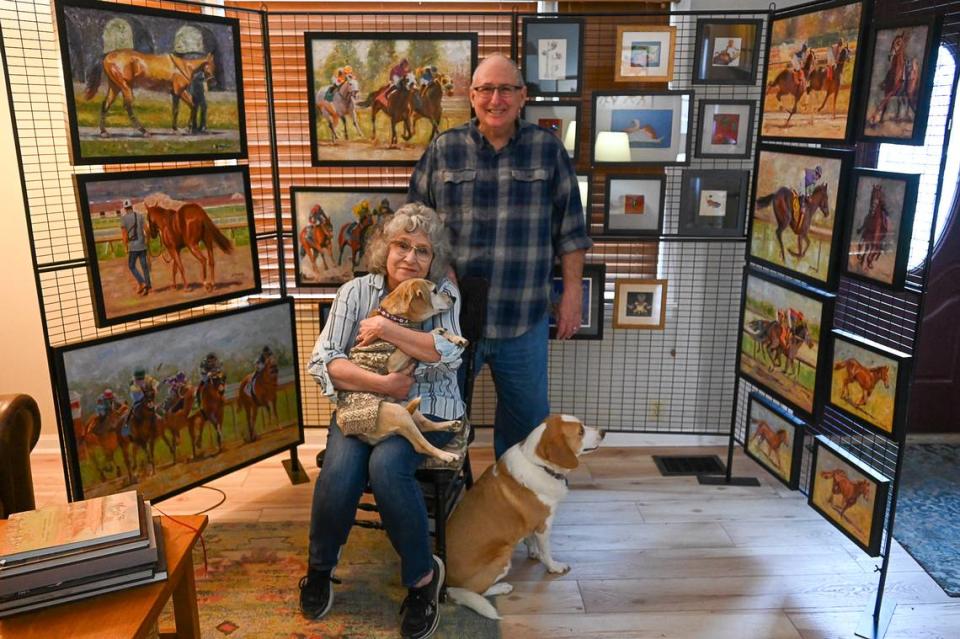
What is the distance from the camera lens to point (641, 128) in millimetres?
2848

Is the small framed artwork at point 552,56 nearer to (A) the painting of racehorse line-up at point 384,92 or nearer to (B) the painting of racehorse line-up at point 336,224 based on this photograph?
(A) the painting of racehorse line-up at point 384,92

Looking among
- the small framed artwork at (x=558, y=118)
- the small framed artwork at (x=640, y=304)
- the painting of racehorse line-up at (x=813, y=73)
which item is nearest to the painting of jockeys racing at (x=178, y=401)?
the small framed artwork at (x=558, y=118)

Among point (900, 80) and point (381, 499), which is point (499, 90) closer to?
point (900, 80)

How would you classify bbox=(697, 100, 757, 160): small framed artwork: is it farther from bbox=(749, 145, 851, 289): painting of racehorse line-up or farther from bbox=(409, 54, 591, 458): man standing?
bbox=(409, 54, 591, 458): man standing

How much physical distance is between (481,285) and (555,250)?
15.8 inches

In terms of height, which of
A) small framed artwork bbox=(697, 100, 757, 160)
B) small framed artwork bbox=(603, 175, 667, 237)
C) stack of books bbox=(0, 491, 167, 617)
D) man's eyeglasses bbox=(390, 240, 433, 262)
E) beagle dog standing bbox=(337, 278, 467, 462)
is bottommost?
stack of books bbox=(0, 491, 167, 617)

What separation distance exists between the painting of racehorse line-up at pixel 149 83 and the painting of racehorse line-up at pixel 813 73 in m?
1.87

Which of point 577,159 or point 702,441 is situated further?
point 702,441

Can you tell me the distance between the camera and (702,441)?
339cm

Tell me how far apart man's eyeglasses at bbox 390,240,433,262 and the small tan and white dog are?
644 millimetres

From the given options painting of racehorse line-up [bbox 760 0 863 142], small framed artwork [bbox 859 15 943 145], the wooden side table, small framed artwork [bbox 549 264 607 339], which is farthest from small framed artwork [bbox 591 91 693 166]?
the wooden side table

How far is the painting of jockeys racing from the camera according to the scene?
232cm

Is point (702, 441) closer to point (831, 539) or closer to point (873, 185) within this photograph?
point (831, 539)

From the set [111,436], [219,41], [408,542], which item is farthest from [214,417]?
[219,41]
